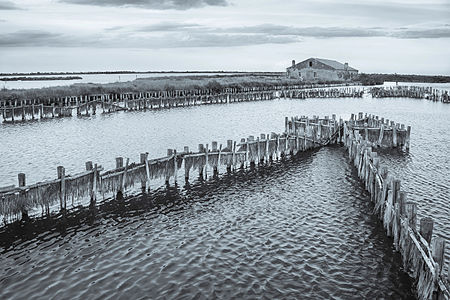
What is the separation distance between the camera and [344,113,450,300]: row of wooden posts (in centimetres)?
978

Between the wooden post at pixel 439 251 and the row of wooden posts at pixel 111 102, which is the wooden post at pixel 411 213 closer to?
the wooden post at pixel 439 251

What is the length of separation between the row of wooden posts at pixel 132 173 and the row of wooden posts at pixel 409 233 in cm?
726

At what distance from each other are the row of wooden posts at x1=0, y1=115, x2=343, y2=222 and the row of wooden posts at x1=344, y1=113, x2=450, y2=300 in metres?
7.26

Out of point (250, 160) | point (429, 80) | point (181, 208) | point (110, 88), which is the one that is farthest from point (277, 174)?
point (429, 80)

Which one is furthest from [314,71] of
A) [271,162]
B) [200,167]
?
[200,167]

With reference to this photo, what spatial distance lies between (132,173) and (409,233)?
11.9 m

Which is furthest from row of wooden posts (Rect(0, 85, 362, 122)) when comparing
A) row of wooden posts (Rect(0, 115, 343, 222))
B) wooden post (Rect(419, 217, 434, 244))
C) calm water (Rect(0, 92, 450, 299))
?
wooden post (Rect(419, 217, 434, 244))

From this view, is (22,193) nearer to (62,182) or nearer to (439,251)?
(62,182)

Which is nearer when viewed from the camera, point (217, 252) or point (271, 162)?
point (217, 252)

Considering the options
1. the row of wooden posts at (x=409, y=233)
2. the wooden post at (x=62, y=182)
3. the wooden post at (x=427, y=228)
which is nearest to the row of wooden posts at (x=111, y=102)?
the wooden post at (x=62, y=182)

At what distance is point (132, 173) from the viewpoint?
1956 centimetres

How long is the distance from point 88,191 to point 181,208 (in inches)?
155

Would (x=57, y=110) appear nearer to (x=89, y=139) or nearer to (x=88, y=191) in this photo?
(x=89, y=139)

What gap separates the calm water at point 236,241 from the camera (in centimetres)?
1201
